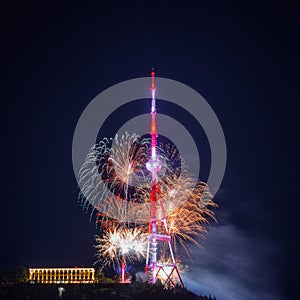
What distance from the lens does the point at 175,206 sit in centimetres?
5038

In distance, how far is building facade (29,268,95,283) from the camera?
5528cm

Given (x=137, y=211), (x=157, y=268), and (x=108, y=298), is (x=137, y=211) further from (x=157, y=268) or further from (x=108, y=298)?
(x=108, y=298)

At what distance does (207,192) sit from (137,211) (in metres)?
7.78

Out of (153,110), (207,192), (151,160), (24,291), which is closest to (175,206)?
(207,192)

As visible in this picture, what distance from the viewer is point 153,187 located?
176 feet

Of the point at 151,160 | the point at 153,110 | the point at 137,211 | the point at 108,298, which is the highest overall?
the point at 153,110

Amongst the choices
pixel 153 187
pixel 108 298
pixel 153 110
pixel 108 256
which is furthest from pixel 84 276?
pixel 153 110

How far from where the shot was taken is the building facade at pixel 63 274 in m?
55.3

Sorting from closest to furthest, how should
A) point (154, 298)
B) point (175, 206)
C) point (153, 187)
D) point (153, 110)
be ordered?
point (154, 298) → point (175, 206) → point (153, 187) → point (153, 110)

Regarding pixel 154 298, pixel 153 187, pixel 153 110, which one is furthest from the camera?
pixel 153 110

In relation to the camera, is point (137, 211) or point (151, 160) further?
point (151, 160)

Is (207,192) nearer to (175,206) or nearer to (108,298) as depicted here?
(175,206)

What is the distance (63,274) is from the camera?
2185 inches

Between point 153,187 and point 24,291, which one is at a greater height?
point 153,187
